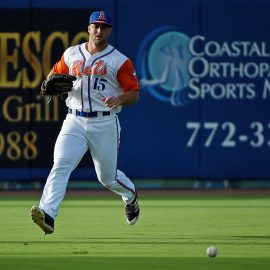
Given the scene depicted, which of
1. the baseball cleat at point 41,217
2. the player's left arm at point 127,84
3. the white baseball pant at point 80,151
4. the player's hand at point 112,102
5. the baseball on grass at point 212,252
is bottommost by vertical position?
the baseball on grass at point 212,252

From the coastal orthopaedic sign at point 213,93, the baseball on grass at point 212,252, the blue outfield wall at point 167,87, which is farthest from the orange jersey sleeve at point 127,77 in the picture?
the coastal orthopaedic sign at point 213,93

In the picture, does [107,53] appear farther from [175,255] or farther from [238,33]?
[238,33]

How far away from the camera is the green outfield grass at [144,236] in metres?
9.18

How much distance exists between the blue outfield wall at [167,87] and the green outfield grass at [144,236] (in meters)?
A: 2.00

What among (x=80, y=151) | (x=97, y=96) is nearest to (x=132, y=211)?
(x=80, y=151)

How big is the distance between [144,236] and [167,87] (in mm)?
7773

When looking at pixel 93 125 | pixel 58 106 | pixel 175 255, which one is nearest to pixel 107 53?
pixel 93 125

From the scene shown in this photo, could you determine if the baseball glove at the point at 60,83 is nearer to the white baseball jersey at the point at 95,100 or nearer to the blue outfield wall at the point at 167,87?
the white baseball jersey at the point at 95,100

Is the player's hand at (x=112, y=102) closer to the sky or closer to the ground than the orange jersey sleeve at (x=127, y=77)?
closer to the ground

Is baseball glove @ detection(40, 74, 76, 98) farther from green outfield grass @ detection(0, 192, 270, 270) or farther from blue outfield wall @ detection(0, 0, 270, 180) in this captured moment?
blue outfield wall @ detection(0, 0, 270, 180)

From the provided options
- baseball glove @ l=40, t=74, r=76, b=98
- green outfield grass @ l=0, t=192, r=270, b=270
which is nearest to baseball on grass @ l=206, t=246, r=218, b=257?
green outfield grass @ l=0, t=192, r=270, b=270

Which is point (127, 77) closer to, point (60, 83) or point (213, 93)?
point (60, 83)

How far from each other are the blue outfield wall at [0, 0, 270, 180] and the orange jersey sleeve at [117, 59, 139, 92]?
24.6 feet

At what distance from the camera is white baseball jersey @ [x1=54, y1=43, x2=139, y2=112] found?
11.2 meters
